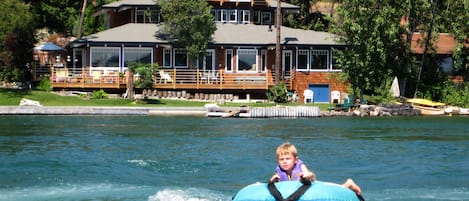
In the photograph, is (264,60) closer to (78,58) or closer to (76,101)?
(78,58)

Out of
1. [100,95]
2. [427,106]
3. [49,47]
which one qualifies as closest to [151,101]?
[100,95]

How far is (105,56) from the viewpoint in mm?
57125

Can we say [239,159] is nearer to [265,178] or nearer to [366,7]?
→ [265,178]

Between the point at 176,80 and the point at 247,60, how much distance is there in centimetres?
553

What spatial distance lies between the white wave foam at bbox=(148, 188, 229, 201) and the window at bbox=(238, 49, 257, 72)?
39137 millimetres

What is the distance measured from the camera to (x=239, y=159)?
25594 mm

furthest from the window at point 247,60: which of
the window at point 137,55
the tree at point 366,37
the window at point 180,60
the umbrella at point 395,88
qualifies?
the umbrella at point 395,88

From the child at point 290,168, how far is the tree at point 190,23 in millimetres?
42344

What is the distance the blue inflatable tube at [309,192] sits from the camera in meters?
12.5

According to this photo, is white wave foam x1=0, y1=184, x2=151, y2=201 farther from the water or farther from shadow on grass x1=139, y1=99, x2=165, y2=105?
shadow on grass x1=139, y1=99, x2=165, y2=105

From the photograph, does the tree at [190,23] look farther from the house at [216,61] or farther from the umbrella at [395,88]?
the umbrella at [395,88]

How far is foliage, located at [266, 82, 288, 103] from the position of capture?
177 feet

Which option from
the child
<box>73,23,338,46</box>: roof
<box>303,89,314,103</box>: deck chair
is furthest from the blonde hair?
<box>73,23,338,46</box>: roof

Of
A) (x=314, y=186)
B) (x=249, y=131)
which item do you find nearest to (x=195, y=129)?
(x=249, y=131)
